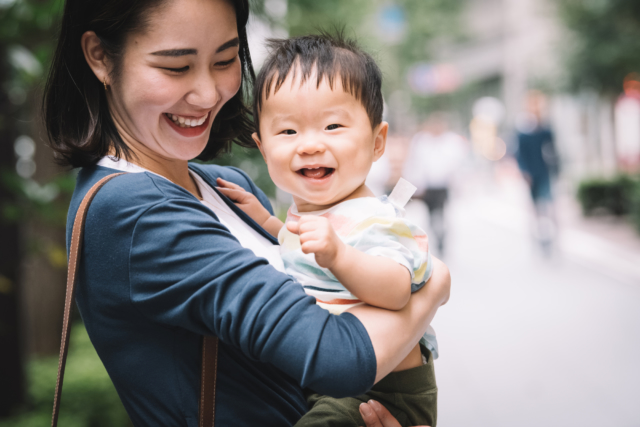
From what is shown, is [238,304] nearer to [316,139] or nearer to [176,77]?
[316,139]

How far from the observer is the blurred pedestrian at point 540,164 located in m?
10.3

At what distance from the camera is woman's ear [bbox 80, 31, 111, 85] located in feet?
5.37

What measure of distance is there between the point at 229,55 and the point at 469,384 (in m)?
4.63

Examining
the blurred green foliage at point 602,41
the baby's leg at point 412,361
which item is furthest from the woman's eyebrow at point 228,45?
the blurred green foliage at point 602,41

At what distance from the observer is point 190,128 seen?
171 cm

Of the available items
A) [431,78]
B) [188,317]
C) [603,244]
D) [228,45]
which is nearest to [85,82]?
[228,45]

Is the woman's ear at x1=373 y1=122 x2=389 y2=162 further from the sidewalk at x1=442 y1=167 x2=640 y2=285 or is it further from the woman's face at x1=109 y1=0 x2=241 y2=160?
the sidewalk at x1=442 y1=167 x2=640 y2=285

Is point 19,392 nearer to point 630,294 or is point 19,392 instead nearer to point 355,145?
point 355,145

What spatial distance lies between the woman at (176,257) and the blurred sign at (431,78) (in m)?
31.5

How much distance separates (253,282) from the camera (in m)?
1.31

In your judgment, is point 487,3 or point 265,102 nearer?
point 265,102

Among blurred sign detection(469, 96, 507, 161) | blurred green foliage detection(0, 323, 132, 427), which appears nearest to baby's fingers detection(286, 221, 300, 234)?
blurred green foliage detection(0, 323, 132, 427)

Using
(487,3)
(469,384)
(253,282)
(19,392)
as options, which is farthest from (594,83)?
(487,3)

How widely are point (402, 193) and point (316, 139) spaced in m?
0.32
